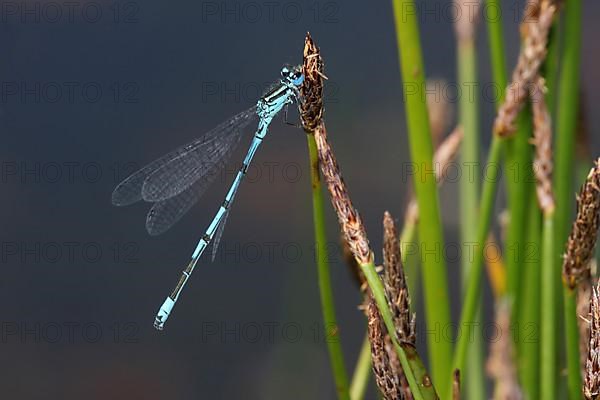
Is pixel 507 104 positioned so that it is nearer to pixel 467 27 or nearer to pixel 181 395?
pixel 467 27

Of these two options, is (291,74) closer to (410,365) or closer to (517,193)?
(517,193)

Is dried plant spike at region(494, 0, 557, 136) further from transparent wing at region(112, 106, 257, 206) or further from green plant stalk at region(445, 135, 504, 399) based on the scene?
transparent wing at region(112, 106, 257, 206)

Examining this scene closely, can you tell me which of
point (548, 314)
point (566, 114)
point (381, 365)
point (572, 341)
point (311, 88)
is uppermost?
point (566, 114)

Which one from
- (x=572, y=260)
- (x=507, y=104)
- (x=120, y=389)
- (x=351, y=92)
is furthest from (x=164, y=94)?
(x=572, y=260)

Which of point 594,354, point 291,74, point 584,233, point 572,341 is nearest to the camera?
point 594,354

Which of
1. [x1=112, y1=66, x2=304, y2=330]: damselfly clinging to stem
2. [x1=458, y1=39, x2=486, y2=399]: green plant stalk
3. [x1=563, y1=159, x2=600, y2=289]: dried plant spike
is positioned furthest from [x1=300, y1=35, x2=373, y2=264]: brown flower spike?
[x1=112, y1=66, x2=304, y2=330]: damselfly clinging to stem

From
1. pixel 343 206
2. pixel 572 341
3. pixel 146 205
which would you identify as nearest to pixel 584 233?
pixel 572 341
